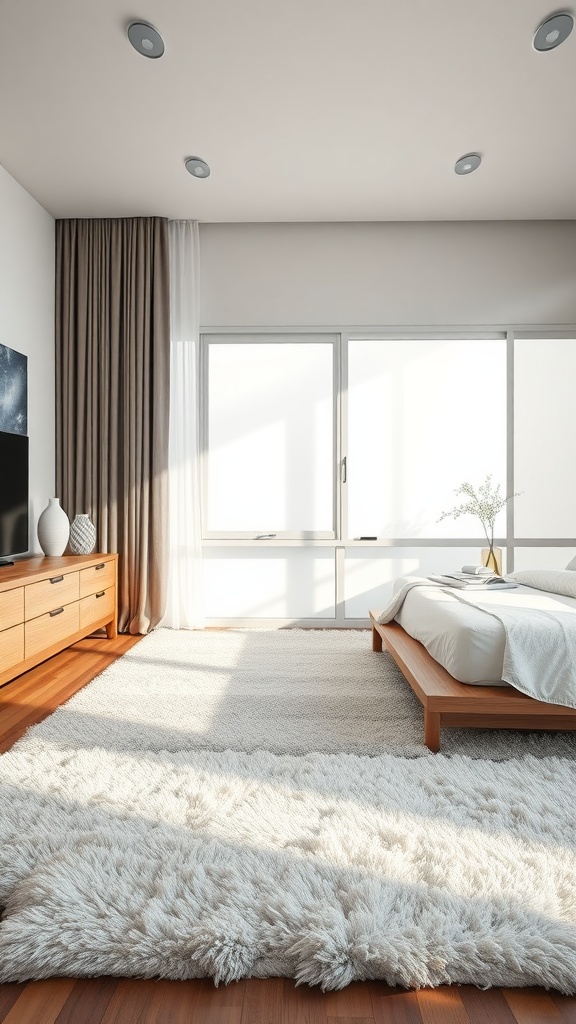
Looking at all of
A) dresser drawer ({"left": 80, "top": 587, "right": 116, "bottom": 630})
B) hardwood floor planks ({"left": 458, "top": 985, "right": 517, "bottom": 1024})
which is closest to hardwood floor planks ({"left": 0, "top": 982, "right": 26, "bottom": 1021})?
hardwood floor planks ({"left": 458, "top": 985, "right": 517, "bottom": 1024})

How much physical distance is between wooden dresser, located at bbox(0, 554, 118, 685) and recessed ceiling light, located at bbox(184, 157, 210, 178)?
240 cm

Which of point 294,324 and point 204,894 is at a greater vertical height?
point 294,324

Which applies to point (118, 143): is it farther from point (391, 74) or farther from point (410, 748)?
point (410, 748)

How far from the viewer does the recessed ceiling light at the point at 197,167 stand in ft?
12.7

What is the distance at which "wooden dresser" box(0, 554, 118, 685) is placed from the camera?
2.94 m

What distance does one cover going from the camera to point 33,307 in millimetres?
4289

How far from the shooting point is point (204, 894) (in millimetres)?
1346

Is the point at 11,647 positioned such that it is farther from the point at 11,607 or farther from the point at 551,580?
the point at 551,580

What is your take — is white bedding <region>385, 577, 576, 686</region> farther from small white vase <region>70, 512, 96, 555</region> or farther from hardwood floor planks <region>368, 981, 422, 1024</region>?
small white vase <region>70, 512, 96, 555</region>

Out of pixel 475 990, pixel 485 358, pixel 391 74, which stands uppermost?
pixel 391 74

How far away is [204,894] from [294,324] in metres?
4.01

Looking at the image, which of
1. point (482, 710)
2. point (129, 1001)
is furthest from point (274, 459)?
point (129, 1001)

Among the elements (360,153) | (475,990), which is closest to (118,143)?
(360,153)

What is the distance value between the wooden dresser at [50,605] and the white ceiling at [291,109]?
91.5 inches
